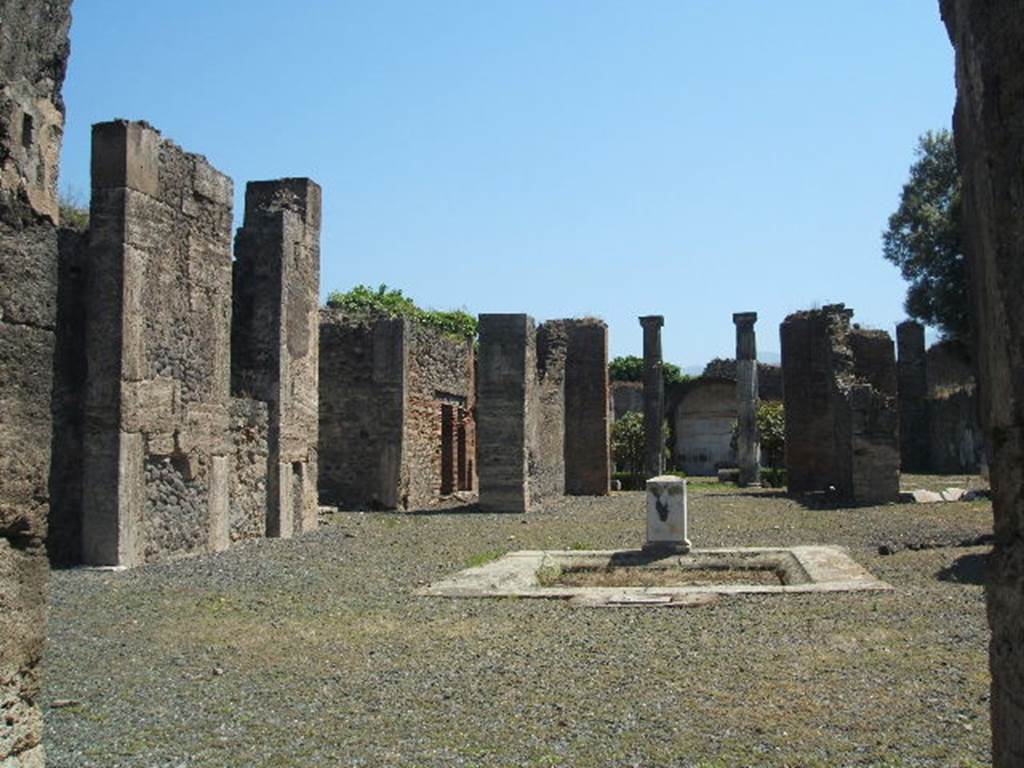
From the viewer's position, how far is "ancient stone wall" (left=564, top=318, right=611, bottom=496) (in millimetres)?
24344

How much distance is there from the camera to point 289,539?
13.1 m

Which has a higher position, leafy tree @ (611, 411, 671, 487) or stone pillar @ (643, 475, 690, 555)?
leafy tree @ (611, 411, 671, 487)

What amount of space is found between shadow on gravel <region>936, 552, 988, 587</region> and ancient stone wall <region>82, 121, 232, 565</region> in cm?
715

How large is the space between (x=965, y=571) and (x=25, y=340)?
7.92m

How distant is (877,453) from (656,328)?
37.8 ft

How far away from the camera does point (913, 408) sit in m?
34.3

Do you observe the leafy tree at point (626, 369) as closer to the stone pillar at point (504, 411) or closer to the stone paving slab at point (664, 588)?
the stone pillar at point (504, 411)

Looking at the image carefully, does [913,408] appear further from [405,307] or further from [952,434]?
[405,307]

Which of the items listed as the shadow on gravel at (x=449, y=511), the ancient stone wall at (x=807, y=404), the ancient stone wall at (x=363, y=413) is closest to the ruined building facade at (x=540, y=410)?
the shadow on gravel at (x=449, y=511)

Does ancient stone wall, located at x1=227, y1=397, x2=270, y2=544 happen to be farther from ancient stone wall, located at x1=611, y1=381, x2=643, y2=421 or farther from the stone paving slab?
ancient stone wall, located at x1=611, y1=381, x2=643, y2=421

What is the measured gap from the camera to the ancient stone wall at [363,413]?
1847 centimetres

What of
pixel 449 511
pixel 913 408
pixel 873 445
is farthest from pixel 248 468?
pixel 913 408

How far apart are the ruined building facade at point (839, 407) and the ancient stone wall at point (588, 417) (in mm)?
3936

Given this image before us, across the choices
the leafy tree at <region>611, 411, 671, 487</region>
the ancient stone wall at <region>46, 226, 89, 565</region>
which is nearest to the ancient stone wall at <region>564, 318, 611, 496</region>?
the leafy tree at <region>611, 411, 671, 487</region>
